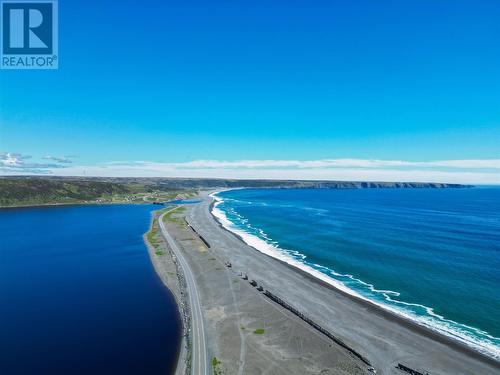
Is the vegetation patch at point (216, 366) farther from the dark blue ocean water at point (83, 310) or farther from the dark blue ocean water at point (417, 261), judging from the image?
the dark blue ocean water at point (417, 261)

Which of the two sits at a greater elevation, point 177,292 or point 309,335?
point 309,335

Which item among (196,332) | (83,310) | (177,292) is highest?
(196,332)

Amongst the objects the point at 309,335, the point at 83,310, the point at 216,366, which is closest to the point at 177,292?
the point at 83,310

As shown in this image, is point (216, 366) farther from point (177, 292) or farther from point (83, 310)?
point (83, 310)

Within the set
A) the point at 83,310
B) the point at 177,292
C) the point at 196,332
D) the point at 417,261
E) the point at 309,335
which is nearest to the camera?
the point at 309,335

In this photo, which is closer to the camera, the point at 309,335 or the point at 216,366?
the point at 216,366
